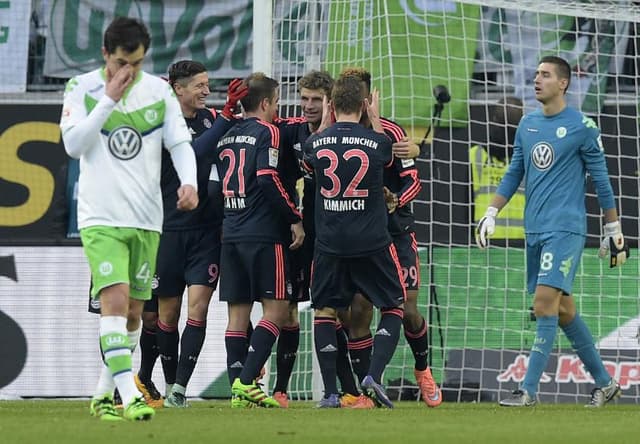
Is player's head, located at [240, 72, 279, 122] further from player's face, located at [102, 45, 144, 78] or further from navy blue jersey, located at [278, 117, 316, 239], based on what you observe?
player's face, located at [102, 45, 144, 78]

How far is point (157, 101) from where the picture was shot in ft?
22.2

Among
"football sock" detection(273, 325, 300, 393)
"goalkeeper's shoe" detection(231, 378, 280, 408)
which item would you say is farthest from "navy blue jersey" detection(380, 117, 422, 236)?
"goalkeeper's shoe" detection(231, 378, 280, 408)

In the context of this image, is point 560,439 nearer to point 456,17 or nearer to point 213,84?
point 456,17

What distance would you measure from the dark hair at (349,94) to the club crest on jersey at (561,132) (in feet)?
4.42

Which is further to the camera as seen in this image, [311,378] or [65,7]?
[65,7]

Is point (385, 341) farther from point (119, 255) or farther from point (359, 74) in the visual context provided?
point (119, 255)

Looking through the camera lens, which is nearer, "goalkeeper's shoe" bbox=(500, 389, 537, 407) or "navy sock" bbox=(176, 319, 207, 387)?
"goalkeeper's shoe" bbox=(500, 389, 537, 407)

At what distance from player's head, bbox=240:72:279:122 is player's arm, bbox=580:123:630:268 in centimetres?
204

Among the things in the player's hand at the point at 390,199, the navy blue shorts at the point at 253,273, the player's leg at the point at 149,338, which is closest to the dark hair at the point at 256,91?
the navy blue shorts at the point at 253,273

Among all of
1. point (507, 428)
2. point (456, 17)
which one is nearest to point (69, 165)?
point (456, 17)

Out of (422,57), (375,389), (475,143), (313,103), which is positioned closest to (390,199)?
(313,103)

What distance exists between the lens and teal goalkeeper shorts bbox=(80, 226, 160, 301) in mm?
6508

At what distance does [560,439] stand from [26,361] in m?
6.96

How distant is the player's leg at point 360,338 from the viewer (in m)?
8.65
